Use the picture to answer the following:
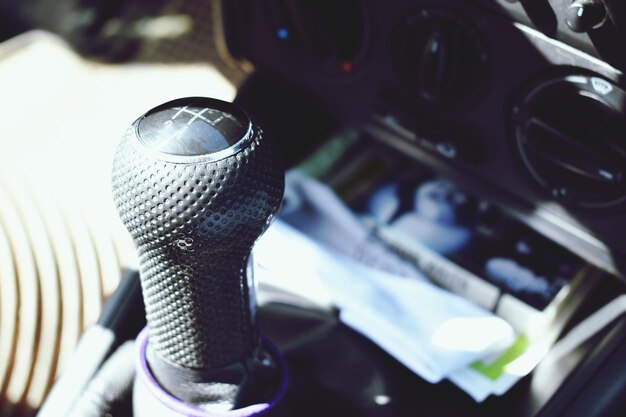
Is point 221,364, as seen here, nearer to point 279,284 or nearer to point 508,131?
point 279,284

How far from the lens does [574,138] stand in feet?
1.84

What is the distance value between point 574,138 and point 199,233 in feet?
1.09

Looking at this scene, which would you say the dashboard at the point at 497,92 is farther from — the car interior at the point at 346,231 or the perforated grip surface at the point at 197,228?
the perforated grip surface at the point at 197,228

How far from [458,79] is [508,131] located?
6 centimetres

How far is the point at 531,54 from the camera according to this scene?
0.53m

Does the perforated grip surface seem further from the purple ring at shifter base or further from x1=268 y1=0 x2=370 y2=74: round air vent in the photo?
x1=268 y1=0 x2=370 y2=74: round air vent

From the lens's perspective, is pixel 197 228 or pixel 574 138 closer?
pixel 197 228

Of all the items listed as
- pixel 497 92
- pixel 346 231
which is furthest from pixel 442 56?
pixel 346 231

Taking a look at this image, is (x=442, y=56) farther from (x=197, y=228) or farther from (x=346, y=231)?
(x=197, y=228)

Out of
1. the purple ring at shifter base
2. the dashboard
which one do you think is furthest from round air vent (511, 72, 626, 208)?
the purple ring at shifter base

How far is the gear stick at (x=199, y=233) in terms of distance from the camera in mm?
358

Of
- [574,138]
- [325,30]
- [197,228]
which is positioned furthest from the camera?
[325,30]

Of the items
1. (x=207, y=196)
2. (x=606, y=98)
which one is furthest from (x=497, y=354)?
(x=207, y=196)

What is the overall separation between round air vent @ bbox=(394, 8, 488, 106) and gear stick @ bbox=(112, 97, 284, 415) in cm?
25
